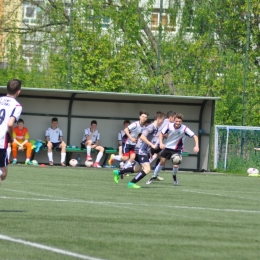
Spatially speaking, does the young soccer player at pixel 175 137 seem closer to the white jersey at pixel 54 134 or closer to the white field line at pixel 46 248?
the white jersey at pixel 54 134

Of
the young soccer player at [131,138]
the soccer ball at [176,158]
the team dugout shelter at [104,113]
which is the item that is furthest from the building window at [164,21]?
the soccer ball at [176,158]

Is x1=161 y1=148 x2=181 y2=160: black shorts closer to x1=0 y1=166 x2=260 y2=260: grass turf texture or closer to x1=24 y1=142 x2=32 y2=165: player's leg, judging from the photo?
x1=0 y1=166 x2=260 y2=260: grass turf texture

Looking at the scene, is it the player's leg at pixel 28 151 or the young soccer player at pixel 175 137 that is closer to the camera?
the young soccer player at pixel 175 137

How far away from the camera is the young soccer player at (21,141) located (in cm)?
2528

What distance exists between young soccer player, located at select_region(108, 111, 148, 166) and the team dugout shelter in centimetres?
216

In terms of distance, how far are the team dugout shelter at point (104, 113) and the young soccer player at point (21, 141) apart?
2.55 feet

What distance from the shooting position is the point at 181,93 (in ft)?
95.0

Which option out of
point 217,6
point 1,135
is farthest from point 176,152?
point 217,6

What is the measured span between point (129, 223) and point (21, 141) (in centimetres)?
1698

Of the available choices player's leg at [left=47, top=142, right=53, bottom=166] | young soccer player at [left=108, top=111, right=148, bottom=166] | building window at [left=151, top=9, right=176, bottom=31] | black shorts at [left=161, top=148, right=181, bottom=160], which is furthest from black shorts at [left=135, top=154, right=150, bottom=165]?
building window at [left=151, top=9, right=176, bottom=31]

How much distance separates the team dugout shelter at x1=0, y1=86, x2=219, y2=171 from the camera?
26234 millimetres

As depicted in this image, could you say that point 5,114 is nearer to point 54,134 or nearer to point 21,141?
point 21,141

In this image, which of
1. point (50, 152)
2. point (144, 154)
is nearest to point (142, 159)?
point (144, 154)

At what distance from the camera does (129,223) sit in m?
8.85
